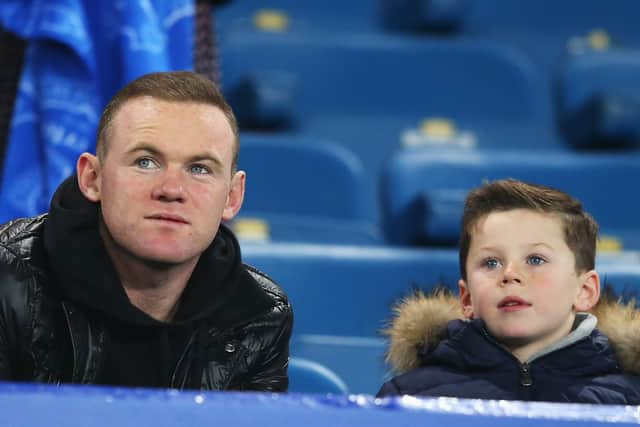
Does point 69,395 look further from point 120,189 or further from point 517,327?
point 517,327

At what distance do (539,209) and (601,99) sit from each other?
1.14m

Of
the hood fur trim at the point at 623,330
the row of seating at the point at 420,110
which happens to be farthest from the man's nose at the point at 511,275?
the row of seating at the point at 420,110

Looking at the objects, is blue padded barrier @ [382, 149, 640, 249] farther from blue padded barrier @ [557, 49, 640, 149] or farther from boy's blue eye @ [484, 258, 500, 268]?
boy's blue eye @ [484, 258, 500, 268]

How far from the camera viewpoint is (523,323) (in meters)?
0.91

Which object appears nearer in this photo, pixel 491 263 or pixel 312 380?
pixel 491 263

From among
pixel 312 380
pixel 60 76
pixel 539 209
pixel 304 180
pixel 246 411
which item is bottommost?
pixel 246 411

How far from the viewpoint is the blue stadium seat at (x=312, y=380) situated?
1.18m

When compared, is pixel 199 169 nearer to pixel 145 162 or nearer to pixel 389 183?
pixel 145 162

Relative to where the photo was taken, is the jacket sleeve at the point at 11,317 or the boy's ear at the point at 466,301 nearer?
the jacket sleeve at the point at 11,317

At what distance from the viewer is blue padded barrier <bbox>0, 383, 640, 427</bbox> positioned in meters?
0.54

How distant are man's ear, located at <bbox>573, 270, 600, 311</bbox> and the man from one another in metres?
0.29

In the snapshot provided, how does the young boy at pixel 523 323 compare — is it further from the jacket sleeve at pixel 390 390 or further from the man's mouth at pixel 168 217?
the man's mouth at pixel 168 217

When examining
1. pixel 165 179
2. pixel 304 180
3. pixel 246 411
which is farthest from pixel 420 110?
pixel 246 411

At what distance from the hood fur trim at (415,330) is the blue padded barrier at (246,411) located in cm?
42
